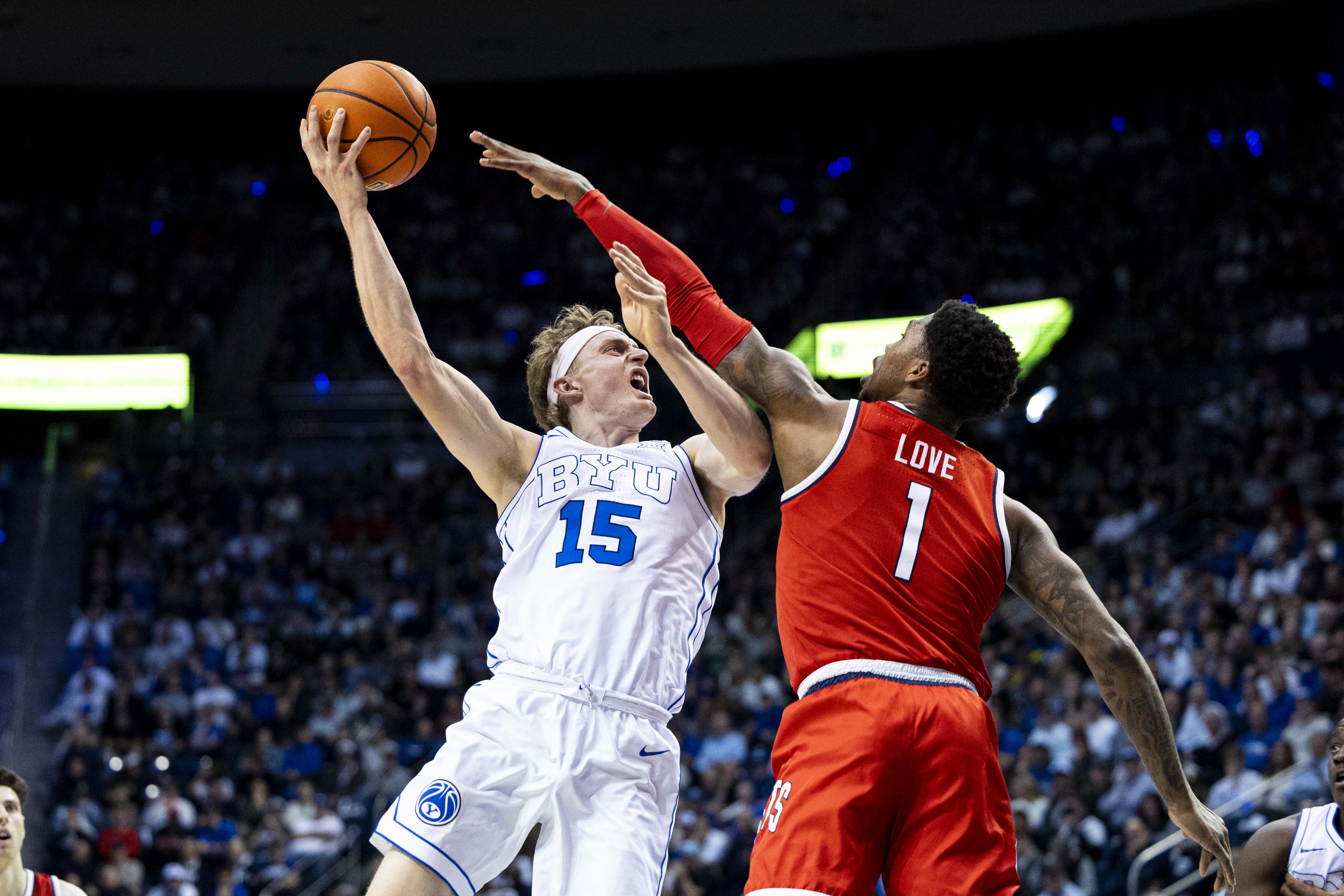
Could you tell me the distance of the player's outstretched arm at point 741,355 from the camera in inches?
138

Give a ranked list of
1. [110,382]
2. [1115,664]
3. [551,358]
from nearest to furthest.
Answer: [1115,664]
[551,358]
[110,382]

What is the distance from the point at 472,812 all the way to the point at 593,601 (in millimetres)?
665

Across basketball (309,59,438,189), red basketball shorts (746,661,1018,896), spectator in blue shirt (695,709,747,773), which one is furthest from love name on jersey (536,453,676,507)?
spectator in blue shirt (695,709,747,773)

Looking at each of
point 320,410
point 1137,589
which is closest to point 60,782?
point 320,410

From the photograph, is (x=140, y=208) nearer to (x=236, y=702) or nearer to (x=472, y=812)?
(x=236, y=702)

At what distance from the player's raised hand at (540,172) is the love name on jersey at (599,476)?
31.8 inches

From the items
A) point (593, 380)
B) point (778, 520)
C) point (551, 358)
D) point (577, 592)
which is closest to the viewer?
point (577, 592)

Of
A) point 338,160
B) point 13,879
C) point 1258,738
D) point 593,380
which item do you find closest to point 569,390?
point 593,380

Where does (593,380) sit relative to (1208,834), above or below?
above

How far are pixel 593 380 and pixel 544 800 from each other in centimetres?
135

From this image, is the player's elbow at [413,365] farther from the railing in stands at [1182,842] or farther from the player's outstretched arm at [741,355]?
the railing in stands at [1182,842]

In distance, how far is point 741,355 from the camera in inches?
141

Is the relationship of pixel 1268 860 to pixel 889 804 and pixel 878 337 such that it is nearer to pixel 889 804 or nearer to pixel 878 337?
pixel 889 804

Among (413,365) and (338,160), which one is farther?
(338,160)
